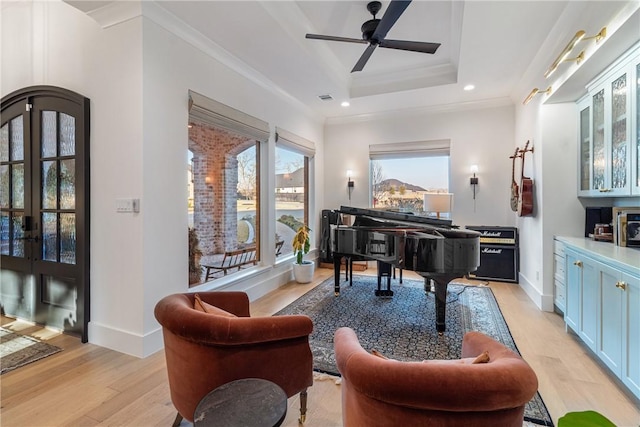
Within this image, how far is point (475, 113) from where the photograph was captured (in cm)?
512

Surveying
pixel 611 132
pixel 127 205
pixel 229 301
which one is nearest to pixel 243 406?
pixel 229 301

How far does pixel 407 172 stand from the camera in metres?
5.67

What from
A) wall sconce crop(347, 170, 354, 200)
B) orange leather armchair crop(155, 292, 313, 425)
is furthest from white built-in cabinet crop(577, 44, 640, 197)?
wall sconce crop(347, 170, 354, 200)

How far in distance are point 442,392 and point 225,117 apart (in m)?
3.21

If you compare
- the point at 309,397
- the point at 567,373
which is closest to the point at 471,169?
the point at 567,373

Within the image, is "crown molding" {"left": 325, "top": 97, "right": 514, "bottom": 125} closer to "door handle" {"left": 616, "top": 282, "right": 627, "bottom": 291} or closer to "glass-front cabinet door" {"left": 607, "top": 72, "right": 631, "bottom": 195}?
"glass-front cabinet door" {"left": 607, "top": 72, "right": 631, "bottom": 195}

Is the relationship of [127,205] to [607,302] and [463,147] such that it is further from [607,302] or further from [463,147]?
[463,147]

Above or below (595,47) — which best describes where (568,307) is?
below

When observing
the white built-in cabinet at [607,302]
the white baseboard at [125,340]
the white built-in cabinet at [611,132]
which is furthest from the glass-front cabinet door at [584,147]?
the white baseboard at [125,340]

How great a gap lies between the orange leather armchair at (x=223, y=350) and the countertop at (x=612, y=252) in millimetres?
2021

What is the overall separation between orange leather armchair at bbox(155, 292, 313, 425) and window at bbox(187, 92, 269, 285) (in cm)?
239

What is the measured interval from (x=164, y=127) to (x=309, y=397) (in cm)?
243

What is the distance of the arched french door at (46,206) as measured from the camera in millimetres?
2723

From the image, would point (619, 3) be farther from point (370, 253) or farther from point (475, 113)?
point (475, 113)
